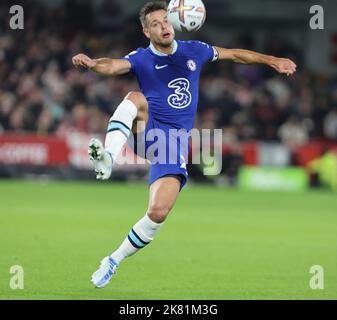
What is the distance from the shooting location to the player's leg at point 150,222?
887cm

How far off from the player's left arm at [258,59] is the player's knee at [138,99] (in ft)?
3.67

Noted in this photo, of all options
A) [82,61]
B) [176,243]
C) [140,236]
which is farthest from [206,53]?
[176,243]

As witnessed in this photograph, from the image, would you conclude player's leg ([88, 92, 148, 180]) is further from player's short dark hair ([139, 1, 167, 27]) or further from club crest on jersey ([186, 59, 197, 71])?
player's short dark hair ([139, 1, 167, 27])

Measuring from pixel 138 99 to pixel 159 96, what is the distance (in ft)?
1.58

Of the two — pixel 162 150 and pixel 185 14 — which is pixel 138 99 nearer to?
pixel 162 150

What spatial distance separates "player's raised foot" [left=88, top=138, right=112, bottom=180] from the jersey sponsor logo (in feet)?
3.98

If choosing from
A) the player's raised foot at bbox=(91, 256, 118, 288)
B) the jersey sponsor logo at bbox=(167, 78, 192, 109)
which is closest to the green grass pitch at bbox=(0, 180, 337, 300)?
the player's raised foot at bbox=(91, 256, 118, 288)

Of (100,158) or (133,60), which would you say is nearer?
→ (100,158)

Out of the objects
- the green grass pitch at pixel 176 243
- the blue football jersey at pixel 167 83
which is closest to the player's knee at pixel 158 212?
the green grass pitch at pixel 176 243

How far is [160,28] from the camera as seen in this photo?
9273 mm

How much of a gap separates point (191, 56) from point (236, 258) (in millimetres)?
3295

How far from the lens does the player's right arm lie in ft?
28.0

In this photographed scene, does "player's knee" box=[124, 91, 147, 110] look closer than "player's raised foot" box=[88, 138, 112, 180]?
No

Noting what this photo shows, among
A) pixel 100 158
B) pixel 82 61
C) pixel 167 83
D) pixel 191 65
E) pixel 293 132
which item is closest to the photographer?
pixel 100 158
